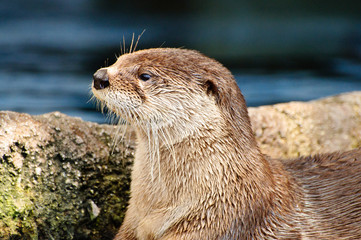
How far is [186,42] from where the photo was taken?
27.1ft

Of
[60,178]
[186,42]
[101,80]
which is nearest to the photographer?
[101,80]

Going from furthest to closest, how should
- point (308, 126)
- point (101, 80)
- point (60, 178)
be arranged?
point (308, 126) → point (60, 178) → point (101, 80)

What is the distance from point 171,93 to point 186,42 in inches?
210

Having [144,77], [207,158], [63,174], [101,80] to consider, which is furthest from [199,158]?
[63,174]

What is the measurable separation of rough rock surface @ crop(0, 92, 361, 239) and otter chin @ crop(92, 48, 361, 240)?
429 mm

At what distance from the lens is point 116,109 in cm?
298

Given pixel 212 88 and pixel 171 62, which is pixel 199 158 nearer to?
pixel 212 88

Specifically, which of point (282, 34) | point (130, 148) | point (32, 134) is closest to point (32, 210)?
point (32, 134)

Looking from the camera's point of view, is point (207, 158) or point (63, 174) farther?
point (63, 174)

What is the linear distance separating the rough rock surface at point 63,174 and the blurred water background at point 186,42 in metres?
2.16

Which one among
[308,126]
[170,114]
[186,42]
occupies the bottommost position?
[308,126]

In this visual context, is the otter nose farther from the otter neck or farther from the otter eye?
the otter neck

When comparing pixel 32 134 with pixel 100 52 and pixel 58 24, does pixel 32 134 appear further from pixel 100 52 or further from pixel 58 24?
pixel 58 24

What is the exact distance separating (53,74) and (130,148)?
3391mm
